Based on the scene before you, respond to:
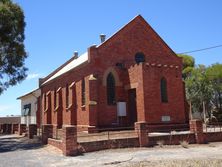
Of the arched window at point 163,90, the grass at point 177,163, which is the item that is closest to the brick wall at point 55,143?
the grass at point 177,163

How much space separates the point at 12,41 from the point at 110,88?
9136 mm

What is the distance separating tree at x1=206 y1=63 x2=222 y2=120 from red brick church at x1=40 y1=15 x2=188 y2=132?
15659mm

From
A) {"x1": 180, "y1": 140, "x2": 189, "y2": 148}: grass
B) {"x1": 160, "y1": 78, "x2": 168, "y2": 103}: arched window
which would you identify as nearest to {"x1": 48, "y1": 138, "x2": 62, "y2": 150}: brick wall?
{"x1": 180, "y1": 140, "x2": 189, "y2": 148}: grass

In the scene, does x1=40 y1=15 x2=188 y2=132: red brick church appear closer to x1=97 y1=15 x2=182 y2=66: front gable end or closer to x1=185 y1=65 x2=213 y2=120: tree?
x1=97 y1=15 x2=182 y2=66: front gable end

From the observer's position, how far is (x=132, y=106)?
2708 centimetres

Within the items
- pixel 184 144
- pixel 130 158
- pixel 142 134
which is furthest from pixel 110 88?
pixel 130 158

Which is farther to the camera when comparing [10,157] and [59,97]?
[59,97]

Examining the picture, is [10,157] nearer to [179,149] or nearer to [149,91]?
[179,149]

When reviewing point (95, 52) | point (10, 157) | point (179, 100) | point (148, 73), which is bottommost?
point (10, 157)

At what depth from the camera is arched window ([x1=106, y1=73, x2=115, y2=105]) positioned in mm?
26922

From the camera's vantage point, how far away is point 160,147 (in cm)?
1812

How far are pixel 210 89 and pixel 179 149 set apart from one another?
27388 millimetres

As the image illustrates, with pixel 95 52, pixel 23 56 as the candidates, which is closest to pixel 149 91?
pixel 95 52

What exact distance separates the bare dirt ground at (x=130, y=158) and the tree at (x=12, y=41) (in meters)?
11.8
